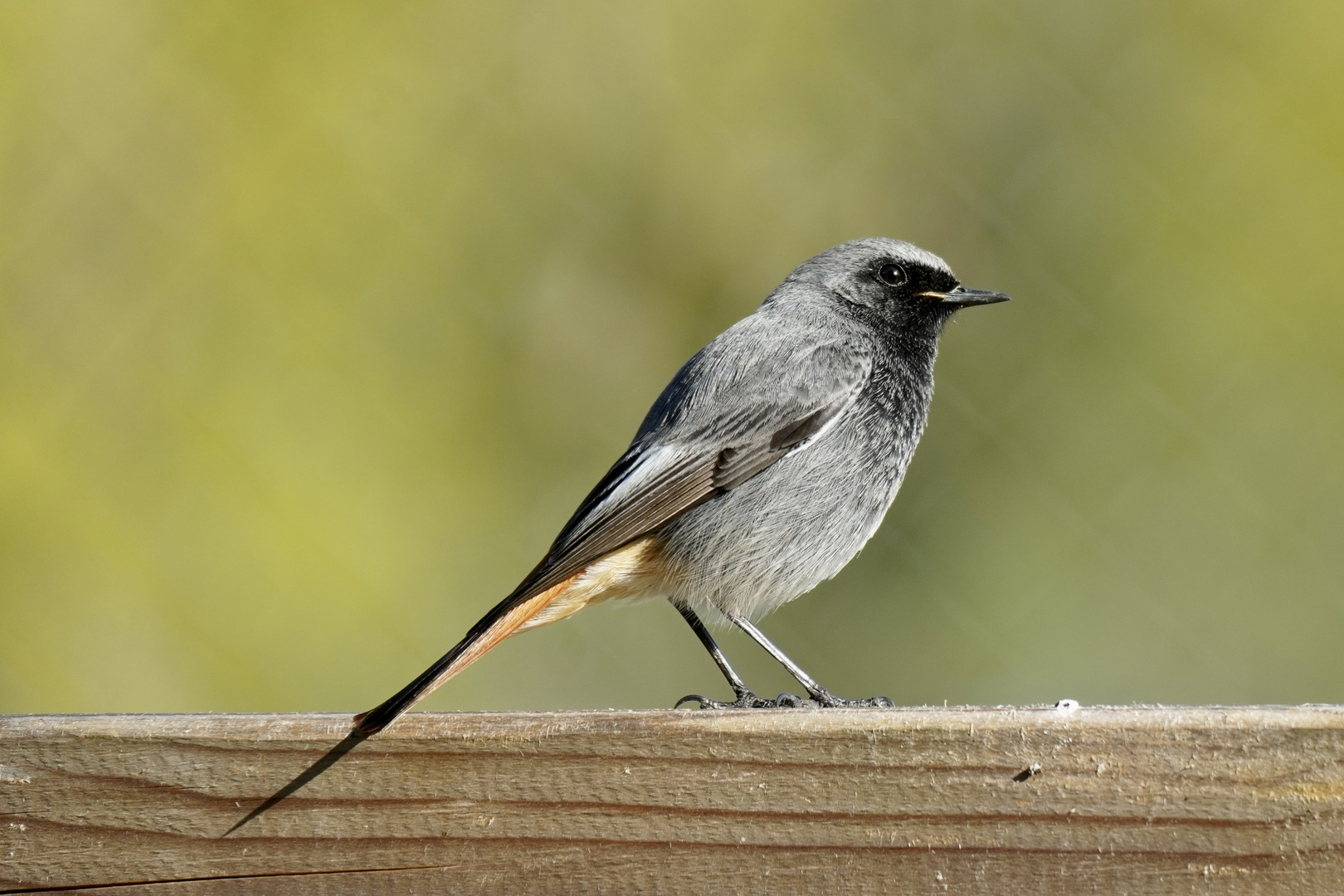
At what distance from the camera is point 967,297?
3.73 metres

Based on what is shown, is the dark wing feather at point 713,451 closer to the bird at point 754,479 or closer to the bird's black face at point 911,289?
the bird at point 754,479

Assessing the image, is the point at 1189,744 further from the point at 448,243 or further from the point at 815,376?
→ the point at 448,243

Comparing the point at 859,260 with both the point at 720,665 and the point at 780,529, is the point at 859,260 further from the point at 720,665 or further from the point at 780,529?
the point at 720,665

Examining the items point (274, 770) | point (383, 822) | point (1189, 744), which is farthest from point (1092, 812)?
point (274, 770)

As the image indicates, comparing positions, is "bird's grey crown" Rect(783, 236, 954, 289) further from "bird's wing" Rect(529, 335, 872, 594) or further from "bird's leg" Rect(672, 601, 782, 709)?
"bird's leg" Rect(672, 601, 782, 709)

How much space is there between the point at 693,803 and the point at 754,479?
4.81 ft

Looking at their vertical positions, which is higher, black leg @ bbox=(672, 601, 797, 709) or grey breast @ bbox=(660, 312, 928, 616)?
grey breast @ bbox=(660, 312, 928, 616)

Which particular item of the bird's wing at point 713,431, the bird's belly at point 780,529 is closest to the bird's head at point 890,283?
the bird's wing at point 713,431

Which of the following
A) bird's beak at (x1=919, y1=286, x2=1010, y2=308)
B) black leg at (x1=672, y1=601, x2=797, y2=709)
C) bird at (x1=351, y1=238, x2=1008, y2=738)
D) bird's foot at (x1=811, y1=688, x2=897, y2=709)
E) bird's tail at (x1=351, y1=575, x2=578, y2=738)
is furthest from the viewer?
bird's beak at (x1=919, y1=286, x2=1010, y2=308)

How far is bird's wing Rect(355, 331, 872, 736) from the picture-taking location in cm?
296

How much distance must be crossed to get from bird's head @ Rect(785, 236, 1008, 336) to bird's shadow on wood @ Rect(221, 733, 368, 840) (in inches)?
89.6

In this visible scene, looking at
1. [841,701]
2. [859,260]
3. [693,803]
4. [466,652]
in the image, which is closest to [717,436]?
[841,701]

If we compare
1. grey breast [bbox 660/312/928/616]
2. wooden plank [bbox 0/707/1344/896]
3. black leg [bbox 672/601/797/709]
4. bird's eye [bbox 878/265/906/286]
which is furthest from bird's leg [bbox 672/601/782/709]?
bird's eye [bbox 878/265/906/286]

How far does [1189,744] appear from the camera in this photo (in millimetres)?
1707
